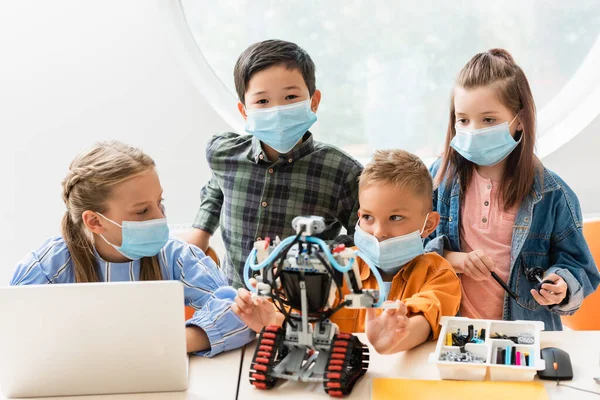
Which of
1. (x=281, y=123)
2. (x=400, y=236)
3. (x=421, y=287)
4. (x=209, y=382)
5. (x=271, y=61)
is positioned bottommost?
(x=209, y=382)

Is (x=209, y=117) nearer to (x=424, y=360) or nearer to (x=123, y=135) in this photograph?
(x=123, y=135)

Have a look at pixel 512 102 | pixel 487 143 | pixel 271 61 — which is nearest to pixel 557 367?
pixel 487 143

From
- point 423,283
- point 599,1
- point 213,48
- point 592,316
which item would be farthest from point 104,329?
point 599,1

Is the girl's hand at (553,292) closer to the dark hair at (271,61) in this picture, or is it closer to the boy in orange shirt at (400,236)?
the boy in orange shirt at (400,236)

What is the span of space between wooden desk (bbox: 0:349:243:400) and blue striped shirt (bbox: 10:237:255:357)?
0.03 metres

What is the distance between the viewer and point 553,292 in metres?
1.78

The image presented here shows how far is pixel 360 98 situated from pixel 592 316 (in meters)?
2.30

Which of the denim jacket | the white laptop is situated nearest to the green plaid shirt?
the denim jacket

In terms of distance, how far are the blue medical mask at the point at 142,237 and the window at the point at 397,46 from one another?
204 cm

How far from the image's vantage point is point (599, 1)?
3.90m

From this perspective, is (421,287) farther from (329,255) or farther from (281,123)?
(281,123)

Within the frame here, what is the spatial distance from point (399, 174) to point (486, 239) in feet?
1.37

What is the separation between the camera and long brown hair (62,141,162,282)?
5.70 feet

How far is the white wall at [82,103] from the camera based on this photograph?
A: 9.39 feet
